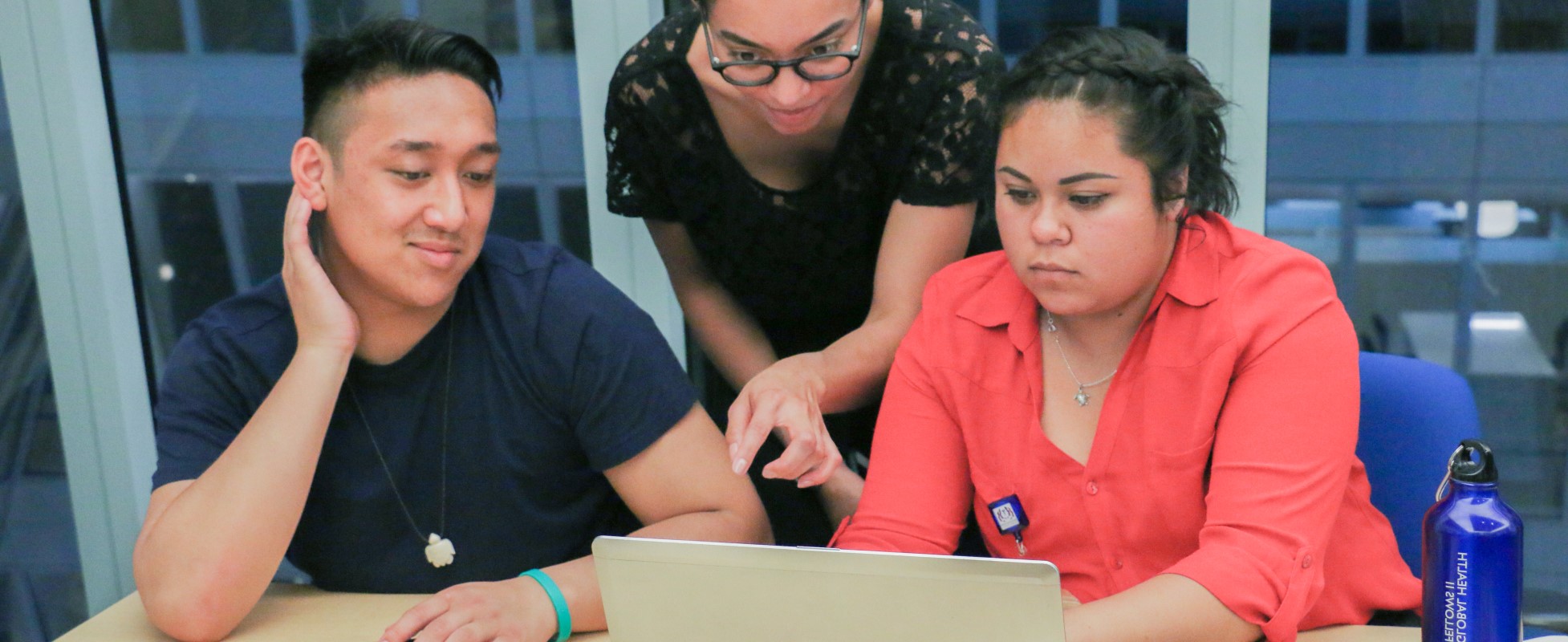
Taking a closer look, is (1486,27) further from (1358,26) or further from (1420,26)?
(1358,26)

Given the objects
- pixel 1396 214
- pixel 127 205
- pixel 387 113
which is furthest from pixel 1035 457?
pixel 127 205

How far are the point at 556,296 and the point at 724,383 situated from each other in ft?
1.80

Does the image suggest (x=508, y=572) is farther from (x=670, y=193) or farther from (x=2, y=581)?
(x=2, y=581)

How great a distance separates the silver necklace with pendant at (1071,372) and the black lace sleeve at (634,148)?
0.64 m

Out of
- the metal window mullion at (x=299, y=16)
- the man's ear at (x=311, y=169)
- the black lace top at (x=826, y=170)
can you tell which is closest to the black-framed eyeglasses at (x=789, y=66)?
the black lace top at (x=826, y=170)

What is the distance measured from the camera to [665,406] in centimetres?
150

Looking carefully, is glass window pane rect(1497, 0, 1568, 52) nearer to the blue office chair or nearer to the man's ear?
the blue office chair

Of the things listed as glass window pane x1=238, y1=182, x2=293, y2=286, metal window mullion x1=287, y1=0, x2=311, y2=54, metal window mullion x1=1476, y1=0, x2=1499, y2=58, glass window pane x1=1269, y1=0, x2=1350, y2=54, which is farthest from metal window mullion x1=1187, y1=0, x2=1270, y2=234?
glass window pane x1=238, y1=182, x2=293, y2=286

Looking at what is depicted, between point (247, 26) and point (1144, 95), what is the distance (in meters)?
1.84

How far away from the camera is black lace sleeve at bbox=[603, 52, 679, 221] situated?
176 cm

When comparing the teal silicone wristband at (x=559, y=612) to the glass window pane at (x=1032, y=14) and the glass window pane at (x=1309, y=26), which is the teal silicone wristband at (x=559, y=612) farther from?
the glass window pane at (x=1309, y=26)

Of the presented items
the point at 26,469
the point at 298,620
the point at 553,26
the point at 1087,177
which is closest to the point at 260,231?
the point at 26,469

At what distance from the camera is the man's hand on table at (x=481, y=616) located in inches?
49.4

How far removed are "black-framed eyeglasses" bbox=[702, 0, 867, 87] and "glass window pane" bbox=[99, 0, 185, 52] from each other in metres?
1.45
